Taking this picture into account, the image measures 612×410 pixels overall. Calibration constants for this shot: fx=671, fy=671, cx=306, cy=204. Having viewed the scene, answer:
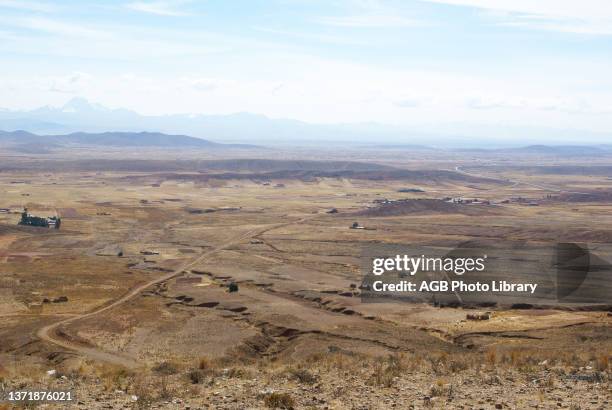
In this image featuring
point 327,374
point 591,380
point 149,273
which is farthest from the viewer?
point 149,273

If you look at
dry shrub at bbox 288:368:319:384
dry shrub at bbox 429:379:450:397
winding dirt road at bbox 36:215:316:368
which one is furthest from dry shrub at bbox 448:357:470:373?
winding dirt road at bbox 36:215:316:368

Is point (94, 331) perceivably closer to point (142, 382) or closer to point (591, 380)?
point (142, 382)

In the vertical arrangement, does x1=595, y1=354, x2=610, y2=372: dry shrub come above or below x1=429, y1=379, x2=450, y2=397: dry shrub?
below

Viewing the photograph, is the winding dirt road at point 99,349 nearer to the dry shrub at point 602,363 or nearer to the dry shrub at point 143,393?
the dry shrub at point 143,393

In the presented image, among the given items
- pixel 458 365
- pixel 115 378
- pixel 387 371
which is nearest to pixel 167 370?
pixel 115 378

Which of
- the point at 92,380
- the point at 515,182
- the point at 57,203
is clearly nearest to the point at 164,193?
the point at 57,203

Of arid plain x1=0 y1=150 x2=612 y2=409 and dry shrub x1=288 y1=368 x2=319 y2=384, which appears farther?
dry shrub x1=288 y1=368 x2=319 y2=384

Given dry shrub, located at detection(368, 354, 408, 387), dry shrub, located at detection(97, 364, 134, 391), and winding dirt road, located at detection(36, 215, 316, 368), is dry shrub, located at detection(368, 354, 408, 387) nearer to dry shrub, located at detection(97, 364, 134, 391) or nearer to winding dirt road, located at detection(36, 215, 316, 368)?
dry shrub, located at detection(97, 364, 134, 391)
